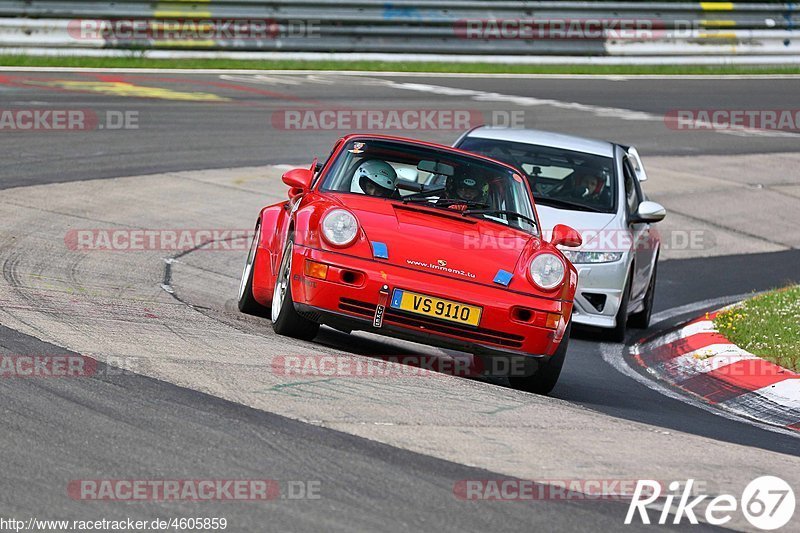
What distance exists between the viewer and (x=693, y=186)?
1686cm

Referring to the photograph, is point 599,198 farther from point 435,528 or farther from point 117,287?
point 435,528

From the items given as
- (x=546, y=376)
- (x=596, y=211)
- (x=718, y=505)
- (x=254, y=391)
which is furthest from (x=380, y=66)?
(x=718, y=505)

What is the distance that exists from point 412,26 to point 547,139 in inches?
575

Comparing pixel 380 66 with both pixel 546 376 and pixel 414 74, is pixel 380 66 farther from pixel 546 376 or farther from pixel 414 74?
pixel 546 376

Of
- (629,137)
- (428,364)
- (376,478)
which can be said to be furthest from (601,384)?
(629,137)

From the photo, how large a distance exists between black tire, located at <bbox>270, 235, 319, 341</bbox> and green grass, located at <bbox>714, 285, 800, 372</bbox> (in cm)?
309

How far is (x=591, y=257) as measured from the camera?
1002 centimetres

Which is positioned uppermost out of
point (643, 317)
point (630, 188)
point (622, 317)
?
point (630, 188)

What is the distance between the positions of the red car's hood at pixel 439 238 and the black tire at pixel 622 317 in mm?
2475

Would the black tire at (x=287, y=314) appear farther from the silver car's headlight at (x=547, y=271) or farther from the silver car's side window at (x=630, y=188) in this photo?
the silver car's side window at (x=630, y=188)

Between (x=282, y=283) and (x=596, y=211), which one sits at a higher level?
(x=596, y=211)

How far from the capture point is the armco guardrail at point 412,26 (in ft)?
73.1

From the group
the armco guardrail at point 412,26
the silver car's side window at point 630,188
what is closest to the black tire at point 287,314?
the silver car's side window at point 630,188

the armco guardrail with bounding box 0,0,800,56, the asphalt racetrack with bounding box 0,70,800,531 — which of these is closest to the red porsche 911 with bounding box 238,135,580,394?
the asphalt racetrack with bounding box 0,70,800,531
